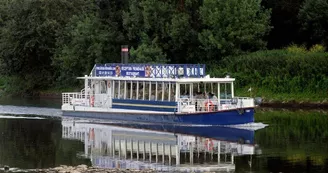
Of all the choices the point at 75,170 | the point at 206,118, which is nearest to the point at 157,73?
the point at 206,118

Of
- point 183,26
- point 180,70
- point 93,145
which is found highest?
point 183,26

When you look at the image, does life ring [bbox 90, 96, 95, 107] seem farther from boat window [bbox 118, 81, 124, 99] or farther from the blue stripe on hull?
the blue stripe on hull

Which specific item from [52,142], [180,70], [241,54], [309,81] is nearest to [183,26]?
[241,54]

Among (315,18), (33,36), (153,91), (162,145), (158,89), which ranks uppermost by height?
(315,18)

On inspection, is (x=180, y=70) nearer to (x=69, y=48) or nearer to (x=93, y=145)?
(x=93, y=145)

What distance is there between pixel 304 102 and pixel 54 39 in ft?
106

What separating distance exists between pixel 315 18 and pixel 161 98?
23.5 metres

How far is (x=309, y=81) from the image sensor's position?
2494 inches

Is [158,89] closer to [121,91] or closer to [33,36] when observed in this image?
[121,91]

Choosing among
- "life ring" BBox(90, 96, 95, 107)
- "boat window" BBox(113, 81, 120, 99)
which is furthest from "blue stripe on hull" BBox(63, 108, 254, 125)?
"life ring" BBox(90, 96, 95, 107)

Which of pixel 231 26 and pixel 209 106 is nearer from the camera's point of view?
pixel 209 106

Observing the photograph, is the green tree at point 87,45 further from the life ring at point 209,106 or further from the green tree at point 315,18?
the life ring at point 209,106

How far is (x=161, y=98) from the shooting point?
49.1 metres

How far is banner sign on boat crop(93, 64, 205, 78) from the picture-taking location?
47531mm
